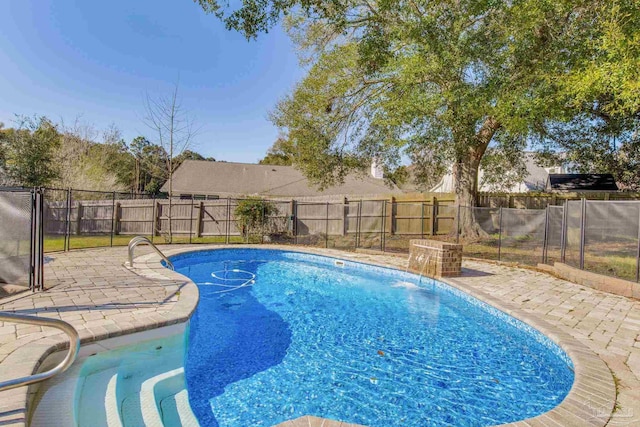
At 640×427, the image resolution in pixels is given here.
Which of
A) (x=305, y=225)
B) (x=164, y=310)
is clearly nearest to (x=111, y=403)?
(x=164, y=310)

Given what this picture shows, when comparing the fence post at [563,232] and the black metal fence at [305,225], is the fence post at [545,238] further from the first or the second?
the fence post at [563,232]

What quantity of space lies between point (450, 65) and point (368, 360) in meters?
8.13

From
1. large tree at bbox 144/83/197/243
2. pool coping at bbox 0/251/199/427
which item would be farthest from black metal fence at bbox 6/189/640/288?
pool coping at bbox 0/251/199/427

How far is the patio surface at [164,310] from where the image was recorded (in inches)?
110

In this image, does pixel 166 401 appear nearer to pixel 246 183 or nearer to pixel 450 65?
pixel 450 65

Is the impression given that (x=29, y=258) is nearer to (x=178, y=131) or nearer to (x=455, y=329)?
(x=455, y=329)

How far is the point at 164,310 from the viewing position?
4.57 meters

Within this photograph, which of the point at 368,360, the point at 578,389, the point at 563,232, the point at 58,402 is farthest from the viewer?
the point at 563,232

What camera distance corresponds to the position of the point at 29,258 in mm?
5051

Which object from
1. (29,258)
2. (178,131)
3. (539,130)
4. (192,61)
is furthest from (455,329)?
(192,61)

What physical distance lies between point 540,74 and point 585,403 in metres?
8.06

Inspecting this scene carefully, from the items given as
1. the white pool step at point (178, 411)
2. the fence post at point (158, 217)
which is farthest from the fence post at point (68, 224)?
the white pool step at point (178, 411)

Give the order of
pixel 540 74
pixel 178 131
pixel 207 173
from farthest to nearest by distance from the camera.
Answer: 1. pixel 207 173
2. pixel 178 131
3. pixel 540 74

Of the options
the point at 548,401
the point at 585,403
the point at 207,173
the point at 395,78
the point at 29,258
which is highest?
the point at 395,78
